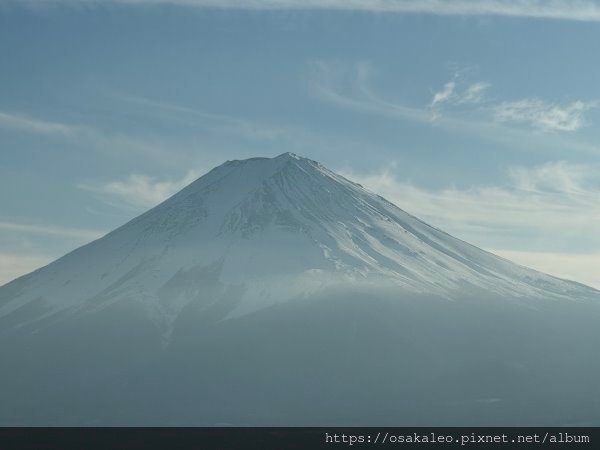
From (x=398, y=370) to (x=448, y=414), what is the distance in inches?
876

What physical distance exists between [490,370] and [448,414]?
86.7ft

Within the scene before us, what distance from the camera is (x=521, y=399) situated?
187m

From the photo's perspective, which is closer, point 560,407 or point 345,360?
point 560,407
